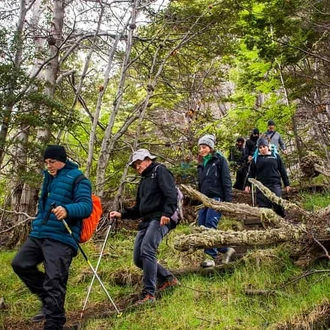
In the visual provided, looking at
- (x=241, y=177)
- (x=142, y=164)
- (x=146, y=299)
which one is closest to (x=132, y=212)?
(x=142, y=164)

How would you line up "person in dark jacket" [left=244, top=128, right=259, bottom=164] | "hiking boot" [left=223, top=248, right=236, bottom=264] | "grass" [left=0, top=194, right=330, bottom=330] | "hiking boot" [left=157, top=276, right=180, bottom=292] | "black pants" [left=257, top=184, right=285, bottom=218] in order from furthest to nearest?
"person in dark jacket" [left=244, top=128, right=259, bottom=164], "black pants" [left=257, top=184, right=285, bottom=218], "hiking boot" [left=223, top=248, right=236, bottom=264], "hiking boot" [left=157, top=276, right=180, bottom=292], "grass" [left=0, top=194, right=330, bottom=330]

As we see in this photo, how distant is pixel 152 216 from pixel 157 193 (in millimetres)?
306

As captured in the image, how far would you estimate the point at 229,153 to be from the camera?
13.3m

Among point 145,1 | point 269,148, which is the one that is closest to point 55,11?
point 145,1

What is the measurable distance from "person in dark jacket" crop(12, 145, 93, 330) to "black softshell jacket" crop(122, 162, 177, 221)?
947 millimetres

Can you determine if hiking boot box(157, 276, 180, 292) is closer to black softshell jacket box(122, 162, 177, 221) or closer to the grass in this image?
the grass

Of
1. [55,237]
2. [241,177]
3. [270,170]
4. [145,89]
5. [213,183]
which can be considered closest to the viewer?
[55,237]

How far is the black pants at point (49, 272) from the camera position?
4.48m

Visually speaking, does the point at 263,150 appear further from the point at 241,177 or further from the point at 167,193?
the point at 241,177

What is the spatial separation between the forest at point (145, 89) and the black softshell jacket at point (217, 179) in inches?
10.6

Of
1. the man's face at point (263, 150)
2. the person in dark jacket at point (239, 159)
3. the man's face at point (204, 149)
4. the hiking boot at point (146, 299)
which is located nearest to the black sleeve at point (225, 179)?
the man's face at point (204, 149)

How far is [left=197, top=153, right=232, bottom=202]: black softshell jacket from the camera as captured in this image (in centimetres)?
668

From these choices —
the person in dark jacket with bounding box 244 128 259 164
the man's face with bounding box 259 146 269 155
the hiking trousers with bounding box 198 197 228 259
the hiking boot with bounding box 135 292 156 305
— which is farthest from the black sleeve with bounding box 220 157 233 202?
the person in dark jacket with bounding box 244 128 259 164

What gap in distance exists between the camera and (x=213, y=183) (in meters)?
6.75
